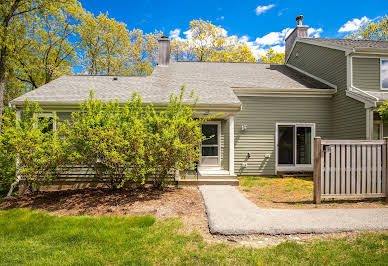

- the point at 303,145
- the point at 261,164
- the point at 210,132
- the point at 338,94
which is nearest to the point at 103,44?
the point at 210,132

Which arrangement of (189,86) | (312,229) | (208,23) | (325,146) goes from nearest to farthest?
(312,229) < (325,146) < (189,86) < (208,23)

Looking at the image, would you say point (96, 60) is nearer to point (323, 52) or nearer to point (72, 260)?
point (323, 52)

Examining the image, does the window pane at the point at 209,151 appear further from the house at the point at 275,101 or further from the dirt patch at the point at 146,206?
the dirt patch at the point at 146,206

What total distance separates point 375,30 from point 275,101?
22.4 m

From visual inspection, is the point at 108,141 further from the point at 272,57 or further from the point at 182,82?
the point at 272,57

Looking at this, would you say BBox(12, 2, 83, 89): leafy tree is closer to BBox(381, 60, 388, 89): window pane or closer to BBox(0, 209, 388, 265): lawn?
BBox(0, 209, 388, 265): lawn

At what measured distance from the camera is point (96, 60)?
21625mm

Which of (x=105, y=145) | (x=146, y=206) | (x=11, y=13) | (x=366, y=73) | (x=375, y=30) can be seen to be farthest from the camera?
(x=375, y=30)

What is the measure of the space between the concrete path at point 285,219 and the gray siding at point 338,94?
497 cm

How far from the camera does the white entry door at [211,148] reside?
915 centimetres

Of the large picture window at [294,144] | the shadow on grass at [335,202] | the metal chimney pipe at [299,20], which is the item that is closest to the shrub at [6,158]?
the shadow on grass at [335,202]

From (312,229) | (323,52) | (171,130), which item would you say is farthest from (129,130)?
(323,52)

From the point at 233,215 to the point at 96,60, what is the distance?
21.8m

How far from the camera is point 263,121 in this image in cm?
968
